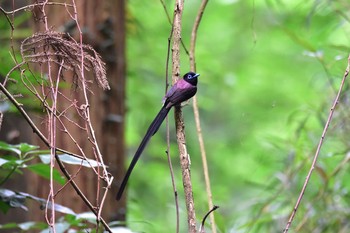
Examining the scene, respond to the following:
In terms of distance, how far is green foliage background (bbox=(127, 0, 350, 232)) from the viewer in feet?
11.5

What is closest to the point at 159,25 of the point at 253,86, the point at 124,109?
the point at 253,86

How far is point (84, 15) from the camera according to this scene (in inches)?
147

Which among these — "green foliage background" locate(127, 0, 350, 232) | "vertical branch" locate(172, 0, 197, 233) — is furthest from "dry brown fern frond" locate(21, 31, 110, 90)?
"green foliage background" locate(127, 0, 350, 232)

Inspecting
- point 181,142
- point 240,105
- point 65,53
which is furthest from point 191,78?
point 240,105

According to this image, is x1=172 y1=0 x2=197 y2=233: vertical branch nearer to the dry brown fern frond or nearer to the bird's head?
the bird's head

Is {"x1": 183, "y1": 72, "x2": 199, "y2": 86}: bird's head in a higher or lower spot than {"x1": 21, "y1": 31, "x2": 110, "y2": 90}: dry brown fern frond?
lower

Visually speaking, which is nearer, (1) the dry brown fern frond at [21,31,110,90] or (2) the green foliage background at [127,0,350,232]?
(1) the dry brown fern frond at [21,31,110,90]

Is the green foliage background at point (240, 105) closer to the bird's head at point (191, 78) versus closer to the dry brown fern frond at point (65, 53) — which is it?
the bird's head at point (191, 78)

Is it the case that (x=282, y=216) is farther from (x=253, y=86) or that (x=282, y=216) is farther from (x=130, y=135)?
(x=253, y=86)

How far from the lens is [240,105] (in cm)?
817

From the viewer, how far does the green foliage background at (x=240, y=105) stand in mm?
3512

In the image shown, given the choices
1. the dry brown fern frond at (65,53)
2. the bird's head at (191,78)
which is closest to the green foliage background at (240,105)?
the bird's head at (191,78)

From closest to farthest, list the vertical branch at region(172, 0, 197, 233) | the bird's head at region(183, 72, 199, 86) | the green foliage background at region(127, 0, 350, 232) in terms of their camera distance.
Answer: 1. the vertical branch at region(172, 0, 197, 233)
2. the bird's head at region(183, 72, 199, 86)
3. the green foliage background at region(127, 0, 350, 232)

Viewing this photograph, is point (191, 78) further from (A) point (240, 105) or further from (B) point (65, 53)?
(A) point (240, 105)
